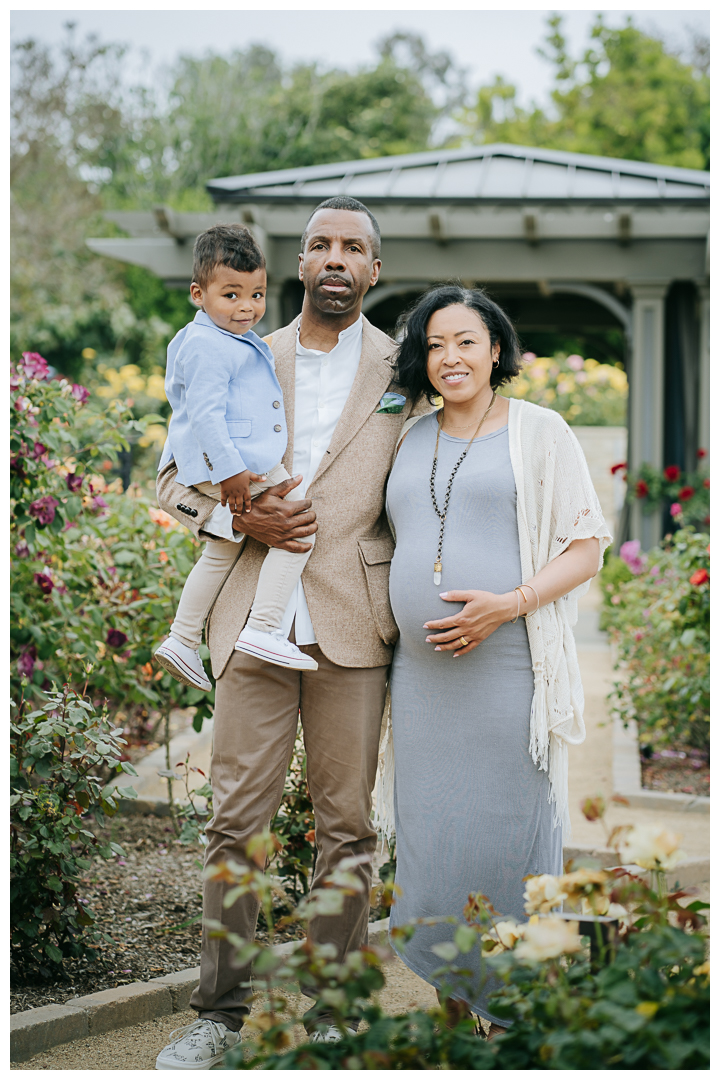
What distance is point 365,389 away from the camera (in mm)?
2240

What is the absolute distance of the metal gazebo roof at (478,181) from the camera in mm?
7340

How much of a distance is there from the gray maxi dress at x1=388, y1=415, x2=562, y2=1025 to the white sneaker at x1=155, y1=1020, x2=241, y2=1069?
0.44m

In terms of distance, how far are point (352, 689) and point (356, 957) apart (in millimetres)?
972

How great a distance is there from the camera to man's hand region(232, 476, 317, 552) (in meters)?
2.08

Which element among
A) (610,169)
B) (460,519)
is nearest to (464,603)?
(460,519)

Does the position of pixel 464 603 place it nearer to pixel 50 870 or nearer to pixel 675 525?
pixel 50 870

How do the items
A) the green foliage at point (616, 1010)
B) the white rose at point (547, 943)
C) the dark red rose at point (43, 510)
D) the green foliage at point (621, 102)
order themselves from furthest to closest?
→ the green foliage at point (621, 102)
the dark red rose at point (43, 510)
the white rose at point (547, 943)
the green foliage at point (616, 1010)

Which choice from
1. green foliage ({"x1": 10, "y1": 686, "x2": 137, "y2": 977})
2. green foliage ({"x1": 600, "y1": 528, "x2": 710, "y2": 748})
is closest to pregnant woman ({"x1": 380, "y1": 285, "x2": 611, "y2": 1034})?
green foliage ({"x1": 10, "y1": 686, "x2": 137, "y2": 977})

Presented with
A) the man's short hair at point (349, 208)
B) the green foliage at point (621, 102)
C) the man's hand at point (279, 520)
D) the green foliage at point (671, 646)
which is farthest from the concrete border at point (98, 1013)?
the green foliage at point (621, 102)

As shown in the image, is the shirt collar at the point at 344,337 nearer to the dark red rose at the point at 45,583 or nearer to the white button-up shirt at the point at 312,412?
the white button-up shirt at the point at 312,412

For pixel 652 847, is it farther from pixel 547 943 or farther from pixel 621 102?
pixel 621 102

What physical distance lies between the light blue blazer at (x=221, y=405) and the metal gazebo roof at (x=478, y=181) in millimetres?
5509

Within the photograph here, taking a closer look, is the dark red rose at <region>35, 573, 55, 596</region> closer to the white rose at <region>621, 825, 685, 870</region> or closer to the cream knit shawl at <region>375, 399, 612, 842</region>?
the cream knit shawl at <region>375, 399, 612, 842</region>

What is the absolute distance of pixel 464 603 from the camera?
2.01m
